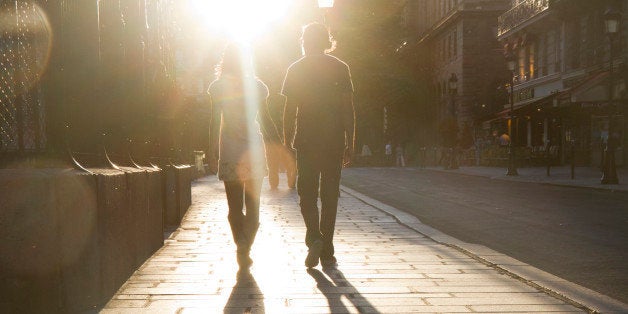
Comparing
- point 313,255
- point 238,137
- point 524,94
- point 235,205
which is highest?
point 524,94

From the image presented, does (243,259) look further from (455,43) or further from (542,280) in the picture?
(455,43)

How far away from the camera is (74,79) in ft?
16.9

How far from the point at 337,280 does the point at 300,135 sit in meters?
1.45

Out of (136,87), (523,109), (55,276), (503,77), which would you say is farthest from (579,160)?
(55,276)

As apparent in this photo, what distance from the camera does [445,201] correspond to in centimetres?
1570

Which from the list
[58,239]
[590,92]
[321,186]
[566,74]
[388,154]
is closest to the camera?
[58,239]

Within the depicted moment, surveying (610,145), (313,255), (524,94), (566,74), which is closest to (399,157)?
(524,94)

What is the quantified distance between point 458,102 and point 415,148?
729 centimetres

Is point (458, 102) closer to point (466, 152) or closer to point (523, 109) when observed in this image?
point (466, 152)

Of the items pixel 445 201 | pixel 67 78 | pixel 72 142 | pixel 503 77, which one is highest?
pixel 503 77

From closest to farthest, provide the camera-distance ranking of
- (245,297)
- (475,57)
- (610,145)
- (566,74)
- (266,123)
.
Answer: (245,297) → (266,123) → (610,145) → (566,74) → (475,57)

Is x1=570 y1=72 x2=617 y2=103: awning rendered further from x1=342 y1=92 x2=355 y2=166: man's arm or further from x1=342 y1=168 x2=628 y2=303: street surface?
x1=342 y1=92 x2=355 y2=166: man's arm

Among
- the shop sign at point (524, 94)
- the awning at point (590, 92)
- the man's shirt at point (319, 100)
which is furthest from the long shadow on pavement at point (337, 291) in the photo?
the shop sign at point (524, 94)

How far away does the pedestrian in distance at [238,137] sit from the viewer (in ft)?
21.7
